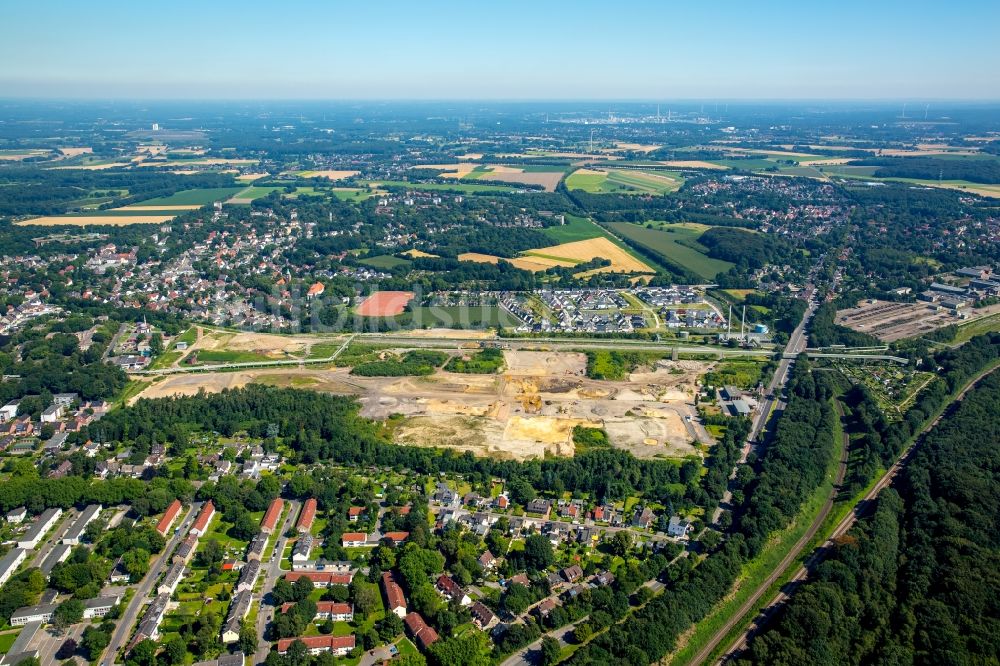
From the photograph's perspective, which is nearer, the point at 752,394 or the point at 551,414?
the point at 551,414

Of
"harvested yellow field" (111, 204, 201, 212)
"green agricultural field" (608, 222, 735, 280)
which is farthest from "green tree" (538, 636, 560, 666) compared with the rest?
"harvested yellow field" (111, 204, 201, 212)

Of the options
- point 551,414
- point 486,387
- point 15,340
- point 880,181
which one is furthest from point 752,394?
point 880,181

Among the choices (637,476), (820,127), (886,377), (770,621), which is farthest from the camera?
(820,127)

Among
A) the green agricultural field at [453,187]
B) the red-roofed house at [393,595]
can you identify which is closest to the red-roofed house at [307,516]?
the red-roofed house at [393,595]

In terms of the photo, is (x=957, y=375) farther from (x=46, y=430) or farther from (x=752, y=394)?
(x=46, y=430)

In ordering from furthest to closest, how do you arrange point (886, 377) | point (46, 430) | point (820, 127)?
point (820, 127) < point (886, 377) < point (46, 430)

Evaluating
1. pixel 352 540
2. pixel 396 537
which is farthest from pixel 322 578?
pixel 396 537

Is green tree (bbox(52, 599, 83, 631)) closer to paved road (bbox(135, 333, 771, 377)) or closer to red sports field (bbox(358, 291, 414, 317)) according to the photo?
paved road (bbox(135, 333, 771, 377))

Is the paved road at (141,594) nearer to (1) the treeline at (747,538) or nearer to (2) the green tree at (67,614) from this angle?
(2) the green tree at (67,614)
